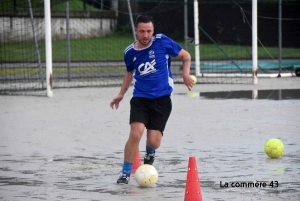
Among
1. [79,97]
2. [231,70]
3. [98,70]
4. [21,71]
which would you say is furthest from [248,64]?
[79,97]

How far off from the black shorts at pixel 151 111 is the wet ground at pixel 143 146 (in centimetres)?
62

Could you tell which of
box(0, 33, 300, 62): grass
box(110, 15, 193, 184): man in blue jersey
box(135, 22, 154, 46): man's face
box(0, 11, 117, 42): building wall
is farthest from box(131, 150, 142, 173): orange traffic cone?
box(0, 33, 300, 62): grass

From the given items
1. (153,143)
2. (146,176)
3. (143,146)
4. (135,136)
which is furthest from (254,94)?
(146,176)

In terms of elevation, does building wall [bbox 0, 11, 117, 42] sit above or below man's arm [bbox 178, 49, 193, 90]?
above

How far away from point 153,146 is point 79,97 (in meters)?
10.2

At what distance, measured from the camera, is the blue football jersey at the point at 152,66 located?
8148 millimetres

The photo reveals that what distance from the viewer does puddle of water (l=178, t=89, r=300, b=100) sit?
58.4 ft

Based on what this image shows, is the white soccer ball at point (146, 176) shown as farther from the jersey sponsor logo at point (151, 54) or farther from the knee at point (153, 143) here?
the jersey sponsor logo at point (151, 54)

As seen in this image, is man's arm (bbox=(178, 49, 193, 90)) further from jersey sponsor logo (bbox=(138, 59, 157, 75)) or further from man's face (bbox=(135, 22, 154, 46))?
man's face (bbox=(135, 22, 154, 46))

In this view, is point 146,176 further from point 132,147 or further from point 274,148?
point 274,148

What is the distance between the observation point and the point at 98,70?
94.5ft

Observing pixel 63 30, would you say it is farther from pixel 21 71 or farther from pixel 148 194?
pixel 148 194

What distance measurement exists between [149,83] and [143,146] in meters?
2.85

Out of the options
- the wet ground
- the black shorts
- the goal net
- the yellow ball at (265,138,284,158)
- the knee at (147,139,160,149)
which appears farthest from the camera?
the goal net
